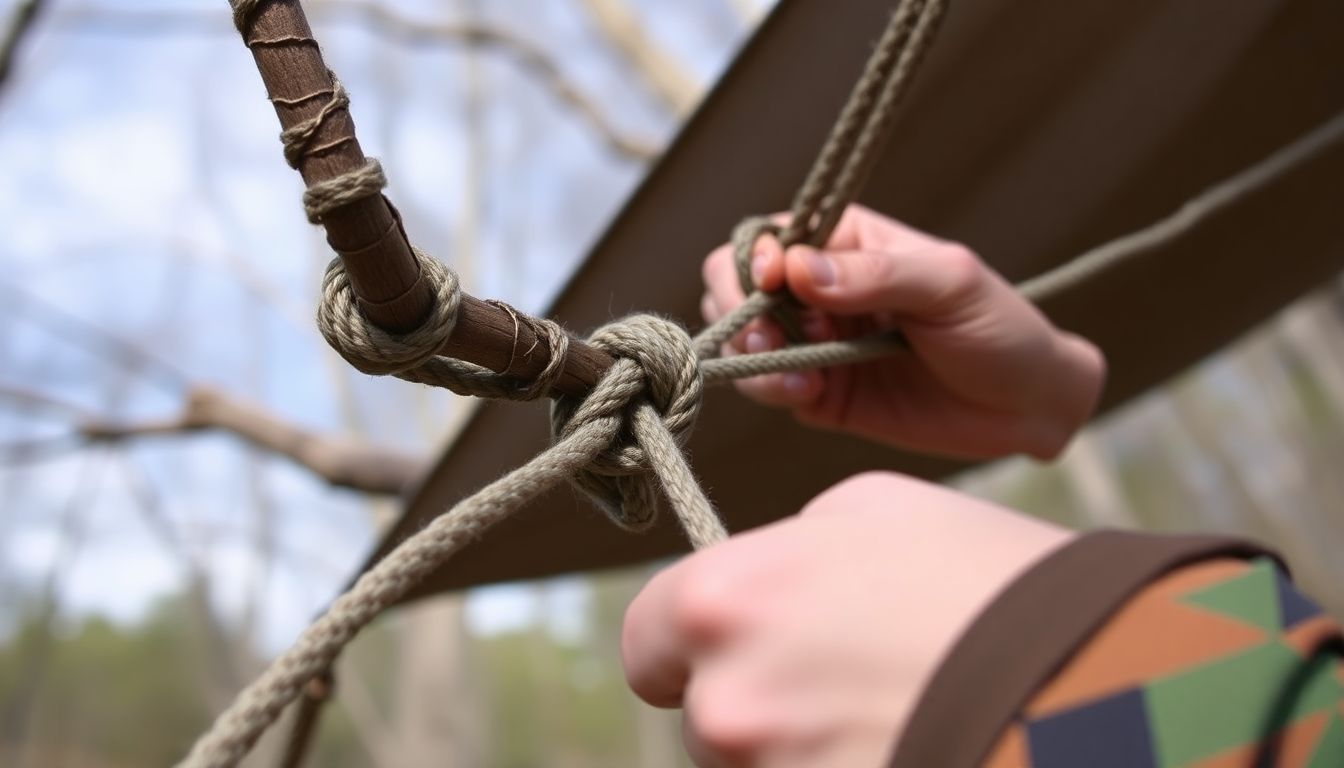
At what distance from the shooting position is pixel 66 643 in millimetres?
2828

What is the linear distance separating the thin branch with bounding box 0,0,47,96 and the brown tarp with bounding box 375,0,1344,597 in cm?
59

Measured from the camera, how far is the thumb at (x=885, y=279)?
0.48 meters

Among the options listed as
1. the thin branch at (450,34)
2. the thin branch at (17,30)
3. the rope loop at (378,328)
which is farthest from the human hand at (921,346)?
the thin branch at (450,34)

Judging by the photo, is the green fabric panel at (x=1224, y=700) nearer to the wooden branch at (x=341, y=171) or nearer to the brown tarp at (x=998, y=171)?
the wooden branch at (x=341, y=171)

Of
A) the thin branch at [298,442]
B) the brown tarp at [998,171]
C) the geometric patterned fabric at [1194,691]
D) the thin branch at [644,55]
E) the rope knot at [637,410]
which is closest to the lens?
the geometric patterned fabric at [1194,691]

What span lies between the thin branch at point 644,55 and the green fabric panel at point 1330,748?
172 cm

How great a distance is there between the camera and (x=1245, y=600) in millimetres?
176

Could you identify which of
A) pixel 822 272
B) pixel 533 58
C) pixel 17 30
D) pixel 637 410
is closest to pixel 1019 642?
pixel 637 410

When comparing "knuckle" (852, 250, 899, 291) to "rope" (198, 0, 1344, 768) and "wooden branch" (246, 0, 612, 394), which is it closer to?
"rope" (198, 0, 1344, 768)

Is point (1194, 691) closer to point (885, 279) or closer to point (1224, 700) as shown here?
point (1224, 700)

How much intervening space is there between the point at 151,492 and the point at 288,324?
0.79 metres

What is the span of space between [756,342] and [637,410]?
0.21m

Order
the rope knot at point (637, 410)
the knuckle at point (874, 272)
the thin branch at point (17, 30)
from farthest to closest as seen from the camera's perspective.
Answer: the thin branch at point (17, 30) < the knuckle at point (874, 272) < the rope knot at point (637, 410)

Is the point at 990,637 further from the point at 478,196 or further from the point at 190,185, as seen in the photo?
the point at 190,185
